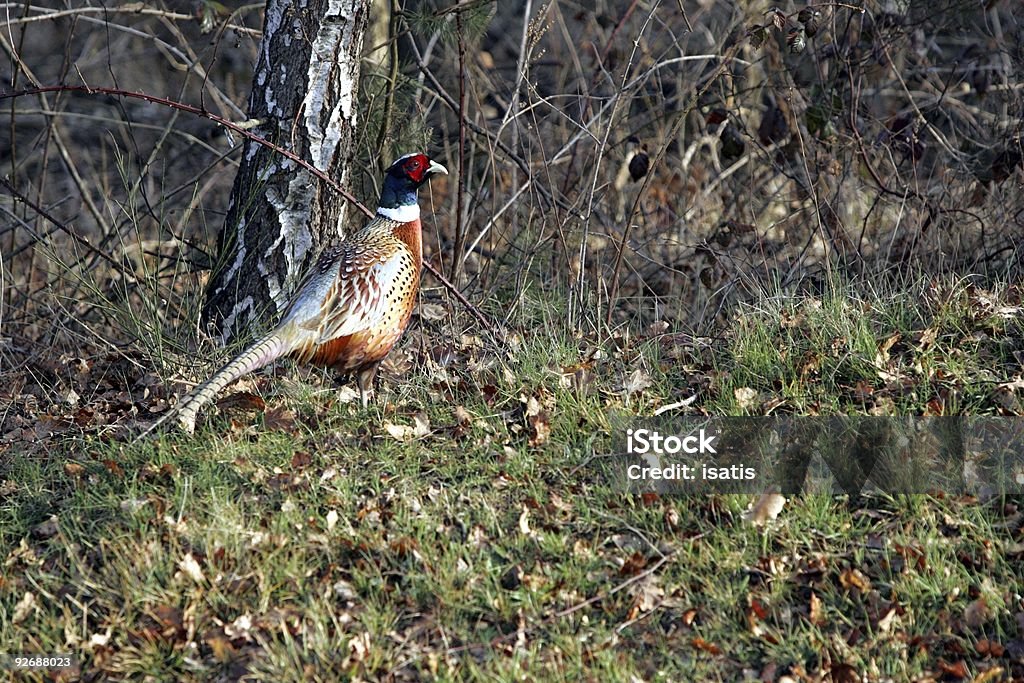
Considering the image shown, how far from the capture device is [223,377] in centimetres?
429

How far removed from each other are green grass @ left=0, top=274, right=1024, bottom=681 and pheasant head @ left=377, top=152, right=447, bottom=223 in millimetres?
926

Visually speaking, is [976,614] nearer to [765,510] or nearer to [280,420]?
[765,510]

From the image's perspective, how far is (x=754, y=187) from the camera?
7328 millimetres

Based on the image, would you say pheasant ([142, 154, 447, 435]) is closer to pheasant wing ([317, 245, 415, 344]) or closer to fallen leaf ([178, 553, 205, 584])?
pheasant wing ([317, 245, 415, 344])

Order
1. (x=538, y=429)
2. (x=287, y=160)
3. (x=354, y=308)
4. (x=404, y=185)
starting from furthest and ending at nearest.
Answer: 1. (x=287, y=160)
2. (x=404, y=185)
3. (x=354, y=308)
4. (x=538, y=429)

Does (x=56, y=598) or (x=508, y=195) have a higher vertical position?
(x=508, y=195)

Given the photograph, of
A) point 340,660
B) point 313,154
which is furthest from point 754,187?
point 340,660

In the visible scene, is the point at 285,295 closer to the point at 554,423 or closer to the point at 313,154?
the point at 313,154

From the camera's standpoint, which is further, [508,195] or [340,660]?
[508,195]

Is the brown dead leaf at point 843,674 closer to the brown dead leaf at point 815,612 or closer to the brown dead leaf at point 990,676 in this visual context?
the brown dead leaf at point 815,612

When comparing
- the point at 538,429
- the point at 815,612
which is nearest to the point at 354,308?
the point at 538,429

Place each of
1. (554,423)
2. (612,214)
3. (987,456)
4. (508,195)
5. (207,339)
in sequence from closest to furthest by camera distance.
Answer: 1. (987,456)
2. (554,423)
3. (207,339)
4. (508,195)
5. (612,214)

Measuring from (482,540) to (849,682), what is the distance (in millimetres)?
1331

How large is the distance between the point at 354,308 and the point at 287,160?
116 cm
